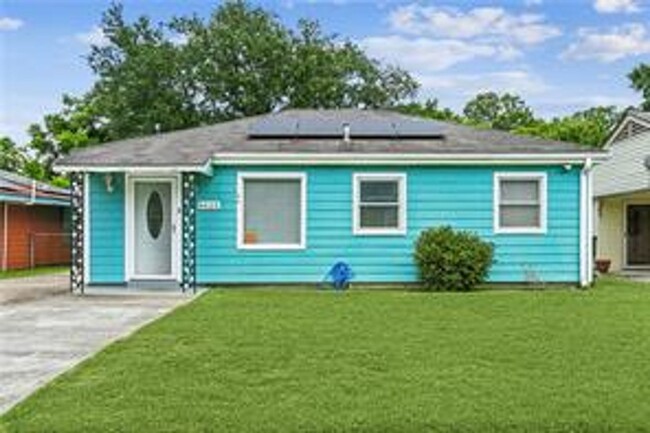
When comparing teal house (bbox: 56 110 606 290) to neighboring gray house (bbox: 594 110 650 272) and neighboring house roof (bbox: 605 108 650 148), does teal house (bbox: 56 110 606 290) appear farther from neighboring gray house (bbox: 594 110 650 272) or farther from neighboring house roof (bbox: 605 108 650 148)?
neighboring gray house (bbox: 594 110 650 272)

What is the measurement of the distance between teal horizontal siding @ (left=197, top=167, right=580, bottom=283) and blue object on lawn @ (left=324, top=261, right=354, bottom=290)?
0.15 m

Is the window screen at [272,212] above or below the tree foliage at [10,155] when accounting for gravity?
below

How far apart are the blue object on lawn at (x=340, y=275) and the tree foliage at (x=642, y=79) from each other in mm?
34232

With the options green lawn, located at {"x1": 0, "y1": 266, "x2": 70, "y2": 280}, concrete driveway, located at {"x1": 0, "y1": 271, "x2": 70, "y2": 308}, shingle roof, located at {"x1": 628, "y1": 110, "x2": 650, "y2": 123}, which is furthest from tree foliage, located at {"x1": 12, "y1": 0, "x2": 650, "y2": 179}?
concrete driveway, located at {"x1": 0, "y1": 271, "x2": 70, "y2": 308}

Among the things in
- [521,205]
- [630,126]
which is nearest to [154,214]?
[521,205]

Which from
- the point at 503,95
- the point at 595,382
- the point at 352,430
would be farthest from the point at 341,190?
the point at 503,95

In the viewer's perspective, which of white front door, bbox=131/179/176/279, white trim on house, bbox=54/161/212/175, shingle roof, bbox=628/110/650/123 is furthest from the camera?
shingle roof, bbox=628/110/650/123

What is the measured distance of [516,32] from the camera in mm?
14625

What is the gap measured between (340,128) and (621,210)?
12512 mm

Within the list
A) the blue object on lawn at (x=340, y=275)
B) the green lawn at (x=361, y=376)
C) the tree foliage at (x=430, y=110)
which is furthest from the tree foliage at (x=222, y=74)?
the green lawn at (x=361, y=376)

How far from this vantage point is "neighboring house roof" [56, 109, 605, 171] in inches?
617

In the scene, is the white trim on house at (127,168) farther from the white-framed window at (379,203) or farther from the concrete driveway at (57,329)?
the white-framed window at (379,203)

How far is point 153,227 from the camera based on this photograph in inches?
649

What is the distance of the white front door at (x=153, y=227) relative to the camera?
16375mm
